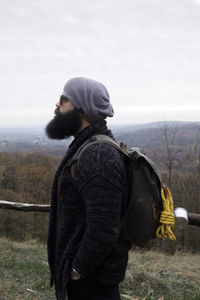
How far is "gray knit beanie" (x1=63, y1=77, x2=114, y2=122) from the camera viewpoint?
1580 mm

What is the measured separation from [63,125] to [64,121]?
3 cm

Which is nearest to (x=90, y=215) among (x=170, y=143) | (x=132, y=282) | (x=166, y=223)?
(x=166, y=223)

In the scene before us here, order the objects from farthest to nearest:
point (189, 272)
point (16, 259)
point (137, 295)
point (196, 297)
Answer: point (16, 259) → point (189, 272) → point (137, 295) → point (196, 297)

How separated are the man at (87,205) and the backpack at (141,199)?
45mm

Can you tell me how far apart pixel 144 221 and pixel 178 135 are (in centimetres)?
1049

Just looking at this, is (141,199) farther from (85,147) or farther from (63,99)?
(63,99)

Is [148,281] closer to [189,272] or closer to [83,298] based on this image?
[189,272]

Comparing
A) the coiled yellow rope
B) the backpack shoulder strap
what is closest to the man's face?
the backpack shoulder strap

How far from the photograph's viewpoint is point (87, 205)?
4.61 feet

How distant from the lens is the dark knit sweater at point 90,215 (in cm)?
138

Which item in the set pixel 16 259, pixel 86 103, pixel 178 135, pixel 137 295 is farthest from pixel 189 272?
pixel 178 135

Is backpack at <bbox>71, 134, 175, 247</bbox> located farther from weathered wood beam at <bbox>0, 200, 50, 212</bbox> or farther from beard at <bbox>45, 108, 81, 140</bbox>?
weathered wood beam at <bbox>0, 200, 50, 212</bbox>

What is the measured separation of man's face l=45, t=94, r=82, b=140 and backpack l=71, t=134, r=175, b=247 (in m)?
0.20

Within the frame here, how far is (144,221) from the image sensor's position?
1487 mm
